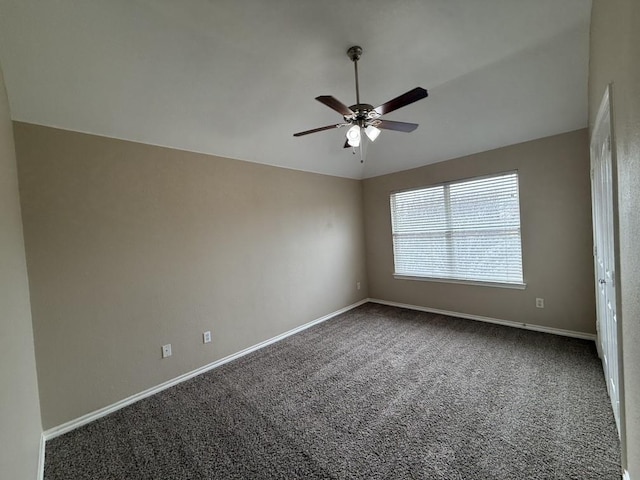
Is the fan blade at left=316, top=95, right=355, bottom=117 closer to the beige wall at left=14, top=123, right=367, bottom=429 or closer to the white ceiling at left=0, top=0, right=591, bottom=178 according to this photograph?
the white ceiling at left=0, top=0, right=591, bottom=178

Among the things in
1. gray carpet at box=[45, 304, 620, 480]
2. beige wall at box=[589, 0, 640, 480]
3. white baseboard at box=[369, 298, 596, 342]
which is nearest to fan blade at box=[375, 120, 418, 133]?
beige wall at box=[589, 0, 640, 480]

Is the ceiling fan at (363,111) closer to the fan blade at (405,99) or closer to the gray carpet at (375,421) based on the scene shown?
the fan blade at (405,99)

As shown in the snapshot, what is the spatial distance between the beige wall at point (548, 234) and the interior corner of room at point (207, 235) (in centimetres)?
2

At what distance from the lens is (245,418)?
2139mm

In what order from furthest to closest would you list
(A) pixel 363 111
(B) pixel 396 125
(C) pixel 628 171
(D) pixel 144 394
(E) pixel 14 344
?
(D) pixel 144 394 < (B) pixel 396 125 < (A) pixel 363 111 < (E) pixel 14 344 < (C) pixel 628 171

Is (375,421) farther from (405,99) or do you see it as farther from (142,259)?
(142,259)

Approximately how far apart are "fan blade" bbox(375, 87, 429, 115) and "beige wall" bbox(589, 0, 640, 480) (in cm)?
82

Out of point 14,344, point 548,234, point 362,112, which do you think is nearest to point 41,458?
point 14,344

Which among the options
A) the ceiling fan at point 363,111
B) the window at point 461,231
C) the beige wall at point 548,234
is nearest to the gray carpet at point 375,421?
the beige wall at point 548,234

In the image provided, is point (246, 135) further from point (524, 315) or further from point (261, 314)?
point (524, 315)

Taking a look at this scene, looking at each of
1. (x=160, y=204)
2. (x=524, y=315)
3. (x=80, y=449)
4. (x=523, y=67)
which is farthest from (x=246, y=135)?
(x=524, y=315)

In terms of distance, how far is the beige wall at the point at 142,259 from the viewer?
2.12m

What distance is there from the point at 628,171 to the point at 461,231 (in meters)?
3.11

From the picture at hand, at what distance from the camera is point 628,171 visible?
40.8 inches
